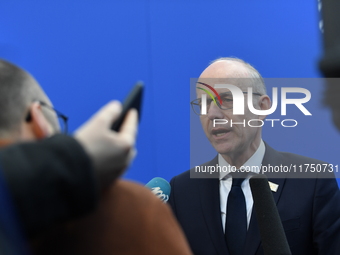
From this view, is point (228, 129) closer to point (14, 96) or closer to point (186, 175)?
point (186, 175)

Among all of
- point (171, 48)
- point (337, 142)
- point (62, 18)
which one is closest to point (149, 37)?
point (171, 48)

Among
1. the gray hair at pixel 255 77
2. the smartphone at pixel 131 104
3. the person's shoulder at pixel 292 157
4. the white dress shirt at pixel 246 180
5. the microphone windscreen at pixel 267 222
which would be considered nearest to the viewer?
the smartphone at pixel 131 104

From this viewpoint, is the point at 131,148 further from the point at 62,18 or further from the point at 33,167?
the point at 62,18

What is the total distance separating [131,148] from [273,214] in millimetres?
578

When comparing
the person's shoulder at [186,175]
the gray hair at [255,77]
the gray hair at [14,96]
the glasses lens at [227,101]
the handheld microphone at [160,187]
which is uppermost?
the gray hair at [14,96]

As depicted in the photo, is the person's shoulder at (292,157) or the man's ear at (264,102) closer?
the person's shoulder at (292,157)

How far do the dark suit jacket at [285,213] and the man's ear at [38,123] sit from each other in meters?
1.52

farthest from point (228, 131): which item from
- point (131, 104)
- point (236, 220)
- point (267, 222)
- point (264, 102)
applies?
point (131, 104)

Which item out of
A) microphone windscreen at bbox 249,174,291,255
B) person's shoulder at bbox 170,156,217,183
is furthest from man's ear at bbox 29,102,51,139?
person's shoulder at bbox 170,156,217,183

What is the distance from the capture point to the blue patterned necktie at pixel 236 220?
7.09ft

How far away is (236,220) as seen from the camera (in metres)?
2.21

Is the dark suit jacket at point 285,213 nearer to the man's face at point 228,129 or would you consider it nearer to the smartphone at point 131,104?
the man's face at point 228,129

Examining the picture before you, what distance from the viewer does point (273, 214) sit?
3.76 ft

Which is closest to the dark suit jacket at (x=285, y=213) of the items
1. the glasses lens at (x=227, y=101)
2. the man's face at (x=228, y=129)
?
the man's face at (x=228, y=129)
